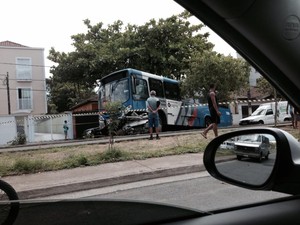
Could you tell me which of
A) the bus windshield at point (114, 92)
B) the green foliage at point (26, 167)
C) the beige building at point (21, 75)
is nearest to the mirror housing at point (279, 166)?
the beige building at point (21, 75)

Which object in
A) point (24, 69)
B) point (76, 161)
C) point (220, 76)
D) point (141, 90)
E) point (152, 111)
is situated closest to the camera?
point (24, 69)

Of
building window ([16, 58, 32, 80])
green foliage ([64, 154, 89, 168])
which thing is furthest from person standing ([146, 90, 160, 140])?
building window ([16, 58, 32, 80])

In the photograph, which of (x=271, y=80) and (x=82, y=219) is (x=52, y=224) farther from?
(x=271, y=80)

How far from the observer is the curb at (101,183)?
5.65 meters

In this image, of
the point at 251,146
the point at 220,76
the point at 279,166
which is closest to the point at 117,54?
the point at 251,146

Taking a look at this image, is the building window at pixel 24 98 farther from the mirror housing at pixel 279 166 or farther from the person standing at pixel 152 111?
the person standing at pixel 152 111

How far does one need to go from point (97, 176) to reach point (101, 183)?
37 cm

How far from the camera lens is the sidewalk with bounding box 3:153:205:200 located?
5.86 metres

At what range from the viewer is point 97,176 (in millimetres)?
6559

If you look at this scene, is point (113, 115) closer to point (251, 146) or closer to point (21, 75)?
point (21, 75)

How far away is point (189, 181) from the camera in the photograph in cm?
577

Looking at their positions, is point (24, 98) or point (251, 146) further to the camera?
point (24, 98)

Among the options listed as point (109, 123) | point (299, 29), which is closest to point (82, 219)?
point (299, 29)

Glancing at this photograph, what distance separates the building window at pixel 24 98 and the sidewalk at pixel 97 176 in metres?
1.44
